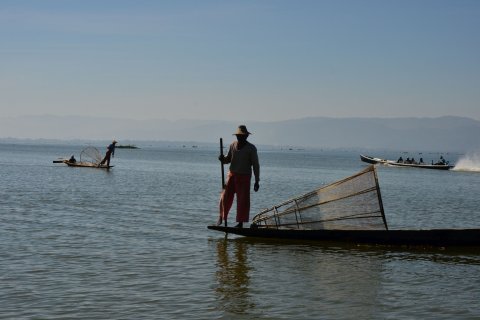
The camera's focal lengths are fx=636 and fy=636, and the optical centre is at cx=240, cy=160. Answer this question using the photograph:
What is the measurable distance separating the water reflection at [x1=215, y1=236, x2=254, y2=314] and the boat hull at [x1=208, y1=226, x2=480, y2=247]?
826 millimetres

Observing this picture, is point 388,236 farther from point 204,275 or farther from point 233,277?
point 204,275

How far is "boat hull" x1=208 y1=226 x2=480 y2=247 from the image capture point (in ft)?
39.6

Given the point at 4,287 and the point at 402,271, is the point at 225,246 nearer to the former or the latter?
the point at 402,271

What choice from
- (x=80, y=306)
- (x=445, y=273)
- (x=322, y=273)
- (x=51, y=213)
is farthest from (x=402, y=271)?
(x=51, y=213)

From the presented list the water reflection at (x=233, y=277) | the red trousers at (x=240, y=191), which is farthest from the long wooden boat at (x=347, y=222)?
the water reflection at (x=233, y=277)

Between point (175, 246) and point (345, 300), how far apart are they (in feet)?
16.0

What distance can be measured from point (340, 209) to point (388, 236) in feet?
3.75

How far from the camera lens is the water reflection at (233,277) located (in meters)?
8.00

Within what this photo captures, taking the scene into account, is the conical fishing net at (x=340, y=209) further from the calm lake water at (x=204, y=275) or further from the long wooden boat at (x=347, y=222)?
the calm lake water at (x=204, y=275)

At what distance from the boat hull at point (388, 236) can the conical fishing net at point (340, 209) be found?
1.05ft

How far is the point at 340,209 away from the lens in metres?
13.0

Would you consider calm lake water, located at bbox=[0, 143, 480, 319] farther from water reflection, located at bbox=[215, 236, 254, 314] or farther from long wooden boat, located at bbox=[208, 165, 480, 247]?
long wooden boat, located at bbox=[208, 165, 480, 247]

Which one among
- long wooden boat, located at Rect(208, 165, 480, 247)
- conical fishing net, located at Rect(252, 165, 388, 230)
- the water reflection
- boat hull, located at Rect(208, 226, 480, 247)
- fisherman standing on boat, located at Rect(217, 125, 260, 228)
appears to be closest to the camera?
the water reflection

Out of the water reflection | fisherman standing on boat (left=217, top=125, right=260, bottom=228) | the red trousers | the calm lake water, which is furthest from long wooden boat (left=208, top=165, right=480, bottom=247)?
the water reflection
